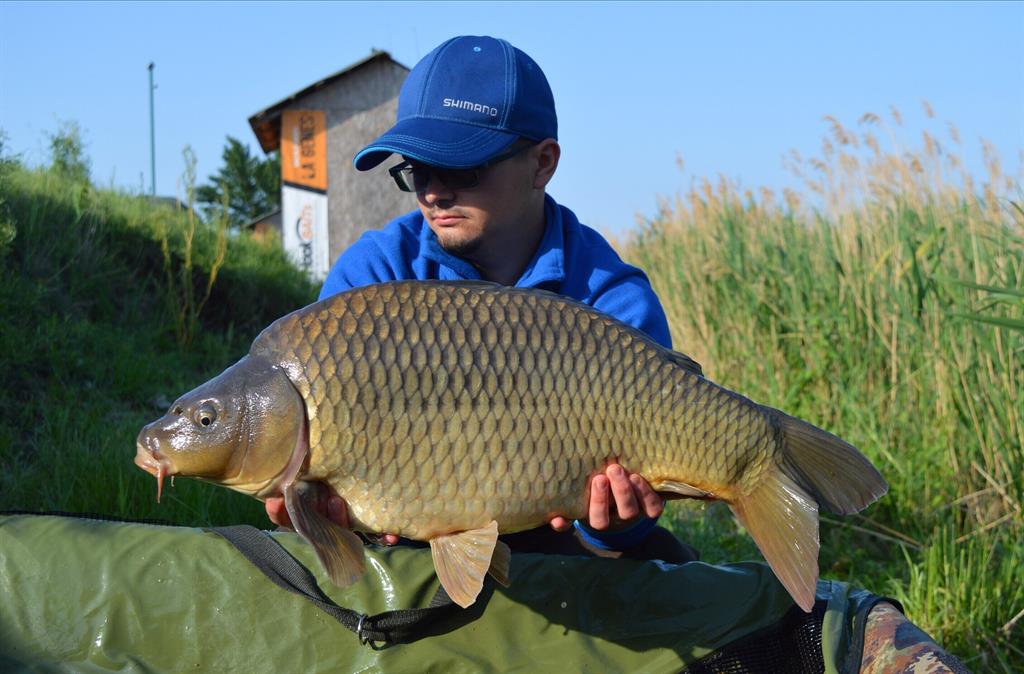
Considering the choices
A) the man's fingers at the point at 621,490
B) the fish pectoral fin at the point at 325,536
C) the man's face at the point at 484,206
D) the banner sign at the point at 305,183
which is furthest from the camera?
the banner sign at the point at 305,183

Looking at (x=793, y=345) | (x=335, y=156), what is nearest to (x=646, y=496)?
(x=793, y=345)

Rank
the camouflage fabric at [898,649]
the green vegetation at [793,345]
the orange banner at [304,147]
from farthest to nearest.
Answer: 1. the orange banner at [304,147]
2. the green vegetation at [793,345]
3. the camouflage fabric at [898,649]

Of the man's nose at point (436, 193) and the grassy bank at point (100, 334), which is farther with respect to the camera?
the grassy bank at point (100, 334)

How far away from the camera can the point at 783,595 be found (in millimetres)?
2072

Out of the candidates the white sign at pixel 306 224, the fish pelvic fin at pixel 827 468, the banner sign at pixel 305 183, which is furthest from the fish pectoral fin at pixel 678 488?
the banner sign at pixel 305 183

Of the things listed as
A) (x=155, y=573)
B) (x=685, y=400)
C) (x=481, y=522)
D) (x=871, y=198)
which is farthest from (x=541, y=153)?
(x=871, y=198)

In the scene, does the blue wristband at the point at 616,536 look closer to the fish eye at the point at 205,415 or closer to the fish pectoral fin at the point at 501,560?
the fish pectoral fin at the point at 501,560

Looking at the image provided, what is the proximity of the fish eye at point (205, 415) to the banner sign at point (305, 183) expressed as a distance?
10.2m

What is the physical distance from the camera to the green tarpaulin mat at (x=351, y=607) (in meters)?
1.99

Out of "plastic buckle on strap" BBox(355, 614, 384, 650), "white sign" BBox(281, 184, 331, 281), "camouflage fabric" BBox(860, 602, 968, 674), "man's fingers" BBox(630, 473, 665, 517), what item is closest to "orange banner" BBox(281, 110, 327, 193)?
"white sign" BBox(281, 184, 331, 281)

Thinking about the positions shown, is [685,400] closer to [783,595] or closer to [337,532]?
[337,532]

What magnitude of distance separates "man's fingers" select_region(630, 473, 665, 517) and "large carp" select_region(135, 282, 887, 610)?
0.5 inches

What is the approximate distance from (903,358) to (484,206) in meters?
1.99

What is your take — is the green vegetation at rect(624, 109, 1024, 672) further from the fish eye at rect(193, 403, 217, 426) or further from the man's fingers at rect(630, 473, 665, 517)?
the fish eye at rect(193, 403, 217, 426)
